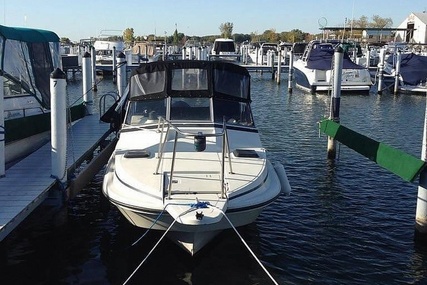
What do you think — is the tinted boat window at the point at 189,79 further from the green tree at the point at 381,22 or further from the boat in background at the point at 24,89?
the green tree at the point at 381,22

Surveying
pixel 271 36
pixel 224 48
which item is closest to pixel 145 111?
pixel 224 48

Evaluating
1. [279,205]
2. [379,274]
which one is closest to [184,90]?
[279,205]

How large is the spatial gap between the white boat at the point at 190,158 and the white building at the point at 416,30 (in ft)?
255

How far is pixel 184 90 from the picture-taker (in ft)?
33.0

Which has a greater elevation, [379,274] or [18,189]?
[18,189]

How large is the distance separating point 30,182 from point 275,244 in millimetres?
4356

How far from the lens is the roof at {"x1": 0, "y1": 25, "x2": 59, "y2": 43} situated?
1109 centimetres

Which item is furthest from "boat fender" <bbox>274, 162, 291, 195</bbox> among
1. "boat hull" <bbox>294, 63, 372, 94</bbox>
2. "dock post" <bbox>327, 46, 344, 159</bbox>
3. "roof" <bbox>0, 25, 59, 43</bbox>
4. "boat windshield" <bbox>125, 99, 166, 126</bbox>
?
"boat hull" <bbox>294, 63, 372, 94</bbox>

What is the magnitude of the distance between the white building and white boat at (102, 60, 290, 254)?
77759 mm

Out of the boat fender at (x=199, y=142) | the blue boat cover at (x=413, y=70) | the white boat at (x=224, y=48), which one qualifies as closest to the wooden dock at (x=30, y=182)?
the boat fender at (x=199, y=142)

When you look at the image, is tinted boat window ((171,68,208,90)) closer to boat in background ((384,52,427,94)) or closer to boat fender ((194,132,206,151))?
boat fender ((194,132,206,151))

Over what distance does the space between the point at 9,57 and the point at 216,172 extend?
18.9ft

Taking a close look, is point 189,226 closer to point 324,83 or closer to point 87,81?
point 87,81

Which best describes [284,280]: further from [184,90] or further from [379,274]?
[184,90]
